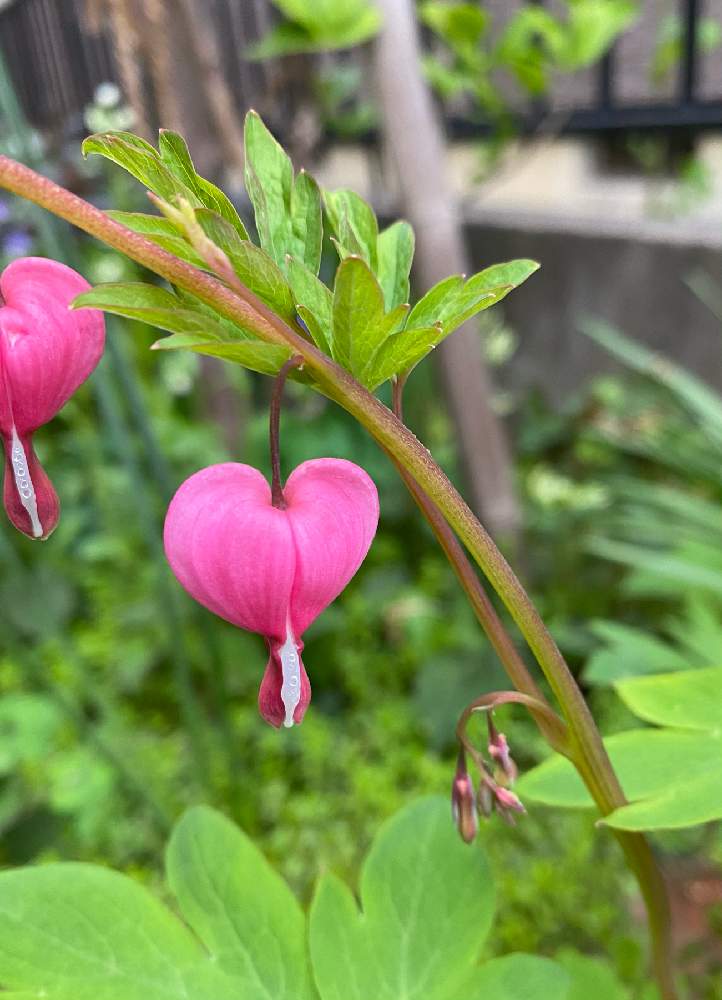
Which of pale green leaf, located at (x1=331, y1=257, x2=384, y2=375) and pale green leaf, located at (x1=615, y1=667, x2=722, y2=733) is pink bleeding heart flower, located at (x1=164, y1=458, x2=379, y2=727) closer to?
pale green leaf, located at (x1=331, y1=257, x2=384, y2=375)

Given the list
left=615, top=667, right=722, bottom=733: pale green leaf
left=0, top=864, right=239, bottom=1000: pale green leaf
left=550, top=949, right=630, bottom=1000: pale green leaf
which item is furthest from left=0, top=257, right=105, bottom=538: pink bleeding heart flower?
left=550, top=949, right=630, bottom=1000: pale green leaf

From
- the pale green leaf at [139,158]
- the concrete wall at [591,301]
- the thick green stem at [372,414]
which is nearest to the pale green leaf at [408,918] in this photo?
the thick green stem at [372,414]

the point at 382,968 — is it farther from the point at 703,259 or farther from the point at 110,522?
the point at 703,259

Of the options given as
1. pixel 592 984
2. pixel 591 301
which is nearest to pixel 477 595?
pixel 592 984

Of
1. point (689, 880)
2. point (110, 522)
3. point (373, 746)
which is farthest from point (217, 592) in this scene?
point (110, 522)

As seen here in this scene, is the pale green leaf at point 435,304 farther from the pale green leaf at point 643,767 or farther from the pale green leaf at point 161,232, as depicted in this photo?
the pale green leaf at point 643,767

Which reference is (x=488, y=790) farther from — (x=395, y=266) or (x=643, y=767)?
(x=395, y=266)
